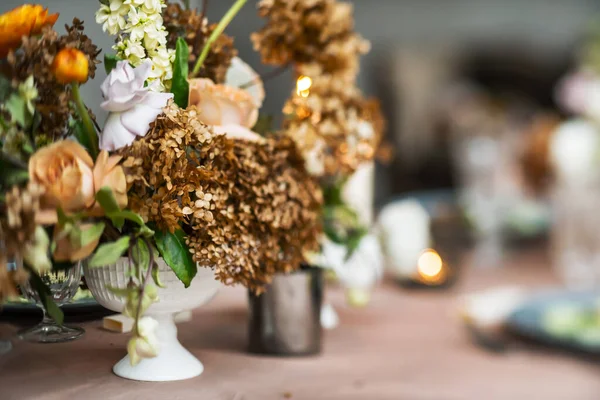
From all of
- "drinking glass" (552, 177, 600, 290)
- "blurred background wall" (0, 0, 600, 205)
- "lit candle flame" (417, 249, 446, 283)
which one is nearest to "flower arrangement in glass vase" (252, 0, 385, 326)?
"lit candle flame" (417, 249, 446, 283)

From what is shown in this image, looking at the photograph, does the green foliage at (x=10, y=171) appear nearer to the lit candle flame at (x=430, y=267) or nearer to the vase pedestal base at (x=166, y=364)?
the vase pedestal base at (x=166, y=364)

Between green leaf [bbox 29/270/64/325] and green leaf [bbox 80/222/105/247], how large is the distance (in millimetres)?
63

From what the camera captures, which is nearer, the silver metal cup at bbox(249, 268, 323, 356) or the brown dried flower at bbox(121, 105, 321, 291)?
the brown dried flower at bbox(121, 105, 321, 291)

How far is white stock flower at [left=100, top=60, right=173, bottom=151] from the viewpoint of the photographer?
1.82 feet

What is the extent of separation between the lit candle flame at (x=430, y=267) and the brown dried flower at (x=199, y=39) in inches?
33.1

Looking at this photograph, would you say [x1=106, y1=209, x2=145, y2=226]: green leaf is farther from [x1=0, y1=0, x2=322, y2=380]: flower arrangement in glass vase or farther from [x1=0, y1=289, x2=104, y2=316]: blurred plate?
[x1=0, y1=289, x2=104, y2=316]: blurred plate

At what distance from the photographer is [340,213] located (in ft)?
3.26

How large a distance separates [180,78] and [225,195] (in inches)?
4.4

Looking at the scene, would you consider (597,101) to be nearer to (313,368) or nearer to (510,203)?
(510,203)

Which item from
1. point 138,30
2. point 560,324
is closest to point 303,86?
point 138,30

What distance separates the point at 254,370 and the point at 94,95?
0.36 meters

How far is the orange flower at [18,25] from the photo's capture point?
0.56 meters

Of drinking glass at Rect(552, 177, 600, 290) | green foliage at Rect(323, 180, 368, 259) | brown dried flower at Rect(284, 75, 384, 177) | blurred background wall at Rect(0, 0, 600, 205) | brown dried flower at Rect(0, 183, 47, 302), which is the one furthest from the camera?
blurred background wall at Rect(0, 0, 600, 205)

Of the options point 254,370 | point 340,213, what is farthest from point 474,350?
point 254,370
